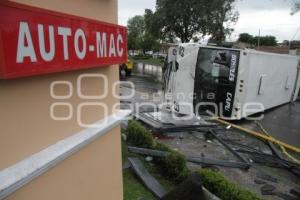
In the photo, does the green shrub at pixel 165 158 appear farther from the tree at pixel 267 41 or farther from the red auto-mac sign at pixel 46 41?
the tree at pixel 267 41

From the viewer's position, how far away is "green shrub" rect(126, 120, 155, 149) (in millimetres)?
6525

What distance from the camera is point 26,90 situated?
5.55 feet

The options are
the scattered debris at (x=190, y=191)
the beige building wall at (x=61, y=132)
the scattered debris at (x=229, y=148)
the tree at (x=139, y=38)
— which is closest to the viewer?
the beige building wall at (x=61, y=132)

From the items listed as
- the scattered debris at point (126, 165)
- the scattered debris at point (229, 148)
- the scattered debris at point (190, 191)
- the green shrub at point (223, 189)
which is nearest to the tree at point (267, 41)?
the scattered debris at point (229, 148)

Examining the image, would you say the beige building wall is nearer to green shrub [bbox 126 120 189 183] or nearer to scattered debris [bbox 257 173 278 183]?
green shrub [bbox 126 120 189 183]

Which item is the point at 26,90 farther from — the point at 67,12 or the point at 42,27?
the point at 67,12

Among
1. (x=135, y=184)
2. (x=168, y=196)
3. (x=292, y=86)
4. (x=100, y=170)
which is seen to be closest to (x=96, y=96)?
(x=100, y=170)

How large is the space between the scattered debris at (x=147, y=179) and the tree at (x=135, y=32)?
2137 inches

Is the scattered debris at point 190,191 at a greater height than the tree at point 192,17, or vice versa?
the tree at point 192,17

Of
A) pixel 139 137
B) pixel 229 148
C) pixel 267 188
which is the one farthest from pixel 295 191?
pixel 139 137

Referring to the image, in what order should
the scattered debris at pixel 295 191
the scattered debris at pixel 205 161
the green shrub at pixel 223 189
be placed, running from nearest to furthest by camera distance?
the green shrub at pixel 223 189 < the scattered debris at pixel 295 191 < the scattered debris at pixel 205 161

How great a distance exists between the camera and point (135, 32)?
63.8 metres

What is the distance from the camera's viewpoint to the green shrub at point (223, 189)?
4145 mm

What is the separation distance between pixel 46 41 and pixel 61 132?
775 mm
